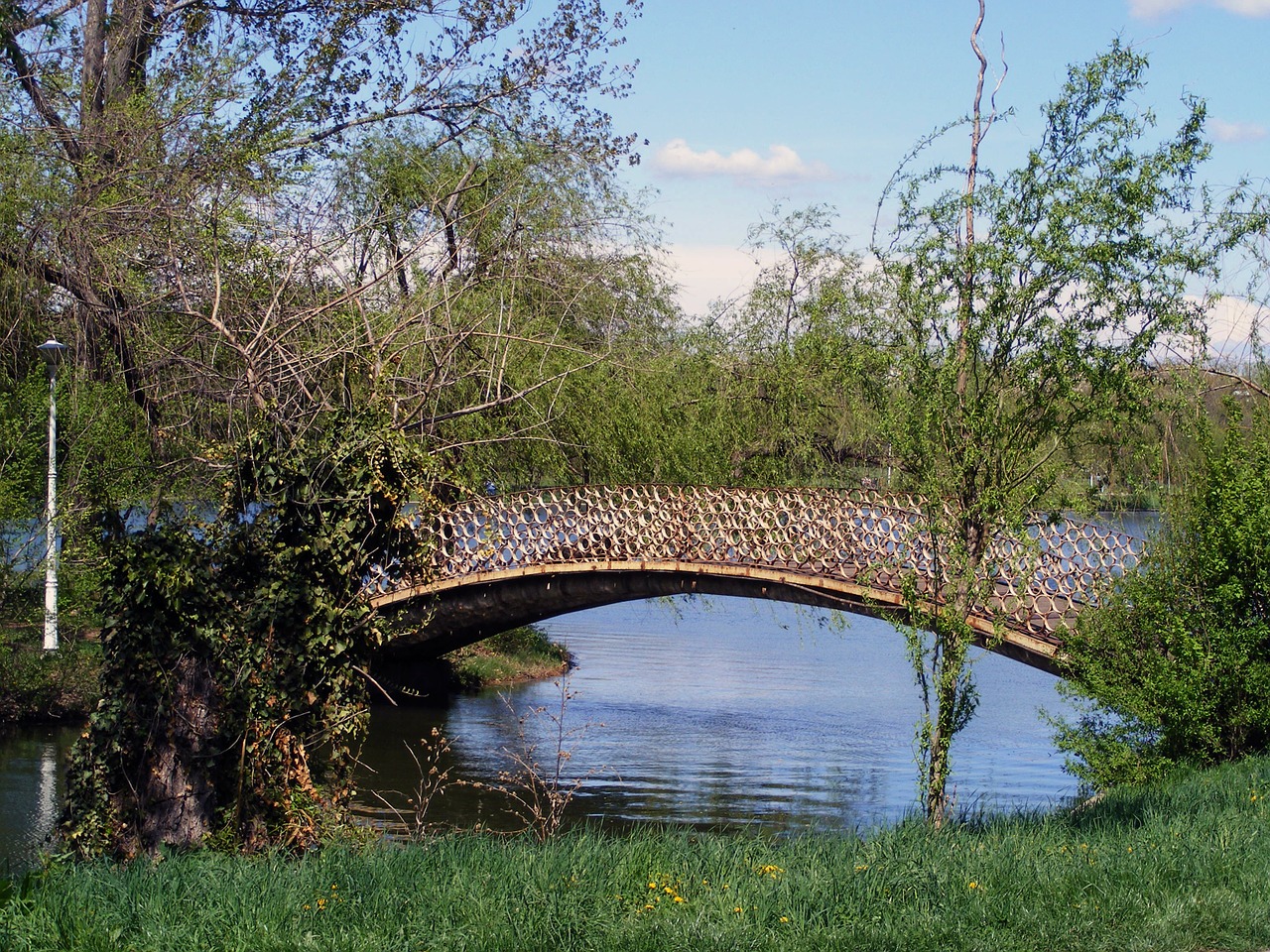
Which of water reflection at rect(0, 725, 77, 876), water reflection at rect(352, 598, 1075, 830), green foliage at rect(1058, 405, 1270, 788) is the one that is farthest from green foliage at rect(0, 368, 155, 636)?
green foliage at rect(1058, 405, 1270, 788)

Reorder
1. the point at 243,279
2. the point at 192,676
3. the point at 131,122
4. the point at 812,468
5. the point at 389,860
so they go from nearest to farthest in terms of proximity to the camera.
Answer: the point at 389,860
the point at 192,676
the point at 243,279
the point at 131,122
the point at 812,468

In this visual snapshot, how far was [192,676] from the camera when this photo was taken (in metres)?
8.95

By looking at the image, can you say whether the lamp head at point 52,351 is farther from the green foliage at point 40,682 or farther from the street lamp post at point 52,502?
the green foliage at point 40,682

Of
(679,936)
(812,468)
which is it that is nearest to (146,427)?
(812,468)

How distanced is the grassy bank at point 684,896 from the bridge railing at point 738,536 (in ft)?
20.5

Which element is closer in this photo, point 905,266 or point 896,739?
point 905,266

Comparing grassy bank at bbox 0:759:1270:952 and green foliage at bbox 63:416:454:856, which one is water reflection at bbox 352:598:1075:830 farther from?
green foliage at bbox 63:416:454:856

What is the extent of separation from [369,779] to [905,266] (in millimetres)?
10162

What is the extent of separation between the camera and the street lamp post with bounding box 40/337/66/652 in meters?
16.3

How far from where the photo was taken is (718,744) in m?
18.5

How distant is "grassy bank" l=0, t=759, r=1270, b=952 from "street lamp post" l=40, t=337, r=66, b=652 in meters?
10.6

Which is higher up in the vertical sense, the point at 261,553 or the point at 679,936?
the point at 261,553

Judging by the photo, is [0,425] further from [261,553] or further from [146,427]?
[261,553]

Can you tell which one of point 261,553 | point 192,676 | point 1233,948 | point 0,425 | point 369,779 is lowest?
point 369,779
